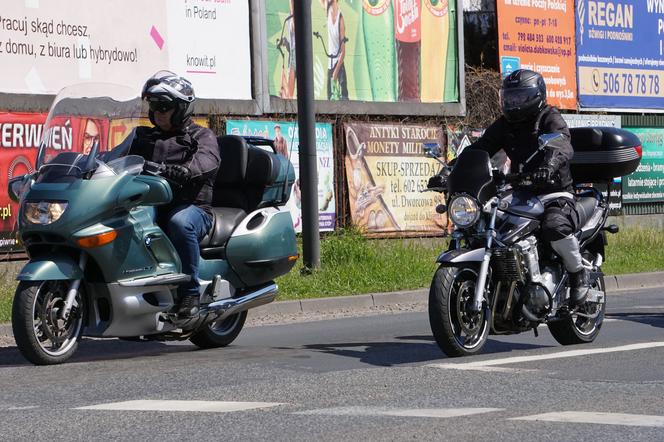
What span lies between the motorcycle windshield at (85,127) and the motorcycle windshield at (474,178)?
83.3 inches

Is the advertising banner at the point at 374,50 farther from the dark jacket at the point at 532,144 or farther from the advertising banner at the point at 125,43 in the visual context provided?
the dark jacket at the point at 532,144

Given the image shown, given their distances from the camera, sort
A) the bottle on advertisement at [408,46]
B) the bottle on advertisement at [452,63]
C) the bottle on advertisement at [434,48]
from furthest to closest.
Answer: the bottle on advertisement at [452,63], the bottle on advertisement at [434,48], the bottle on advertisement at [408,46]

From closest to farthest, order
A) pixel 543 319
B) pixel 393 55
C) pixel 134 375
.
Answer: pixel 134 375 → pixel 543 319 → pixel 393 55

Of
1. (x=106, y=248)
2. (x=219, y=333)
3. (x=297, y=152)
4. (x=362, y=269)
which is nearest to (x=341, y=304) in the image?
(x=362, y=269)

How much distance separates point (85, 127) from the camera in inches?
355

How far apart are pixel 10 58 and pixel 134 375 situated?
8922 mm

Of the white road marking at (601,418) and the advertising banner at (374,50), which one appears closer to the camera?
the white road marking at (601,418)

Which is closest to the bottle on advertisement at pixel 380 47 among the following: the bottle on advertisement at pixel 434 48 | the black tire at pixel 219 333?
the bottle on advertisement at pixel 434 48

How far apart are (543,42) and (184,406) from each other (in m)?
19.5

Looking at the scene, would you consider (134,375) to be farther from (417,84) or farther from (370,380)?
(417,84)

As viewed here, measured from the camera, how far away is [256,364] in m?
8.61

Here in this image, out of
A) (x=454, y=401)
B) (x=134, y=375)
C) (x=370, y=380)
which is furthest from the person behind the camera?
(x=134, y=375)

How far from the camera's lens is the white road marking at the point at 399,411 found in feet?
21.0

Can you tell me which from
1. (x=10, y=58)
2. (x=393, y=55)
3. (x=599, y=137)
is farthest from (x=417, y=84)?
(x=599, y=137)
